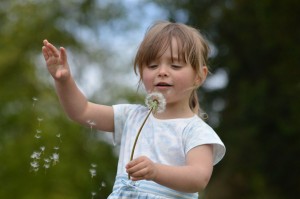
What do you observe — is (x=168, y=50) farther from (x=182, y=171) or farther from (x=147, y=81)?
(x=182, y=171)

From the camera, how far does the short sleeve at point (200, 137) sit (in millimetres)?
2578

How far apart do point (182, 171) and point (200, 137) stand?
206 mm

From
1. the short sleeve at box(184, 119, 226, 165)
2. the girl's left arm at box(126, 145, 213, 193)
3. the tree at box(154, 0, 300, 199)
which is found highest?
the short sleeve at box(184, 119, 226, 165)

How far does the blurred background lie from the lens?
897 centimetres

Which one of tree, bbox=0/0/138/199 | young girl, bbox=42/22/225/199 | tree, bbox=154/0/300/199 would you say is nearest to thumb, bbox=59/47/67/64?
young girl, bbox=42/22/225/199

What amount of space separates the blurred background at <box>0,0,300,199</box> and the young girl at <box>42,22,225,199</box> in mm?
5392

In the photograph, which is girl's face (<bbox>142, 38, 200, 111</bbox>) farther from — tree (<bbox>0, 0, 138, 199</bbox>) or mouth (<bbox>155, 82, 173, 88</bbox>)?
tree (<bbox>0, 0, 138, 199</bbox>)

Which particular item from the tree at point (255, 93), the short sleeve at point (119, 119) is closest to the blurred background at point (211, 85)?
the tree at point (255, 93)

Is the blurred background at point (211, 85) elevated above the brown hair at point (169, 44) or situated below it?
below

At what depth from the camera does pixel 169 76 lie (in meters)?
2.62

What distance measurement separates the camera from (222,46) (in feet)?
37.6

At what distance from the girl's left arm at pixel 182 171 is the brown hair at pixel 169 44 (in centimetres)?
32

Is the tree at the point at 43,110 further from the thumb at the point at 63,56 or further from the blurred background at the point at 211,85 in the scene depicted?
the thumb at the point at 63,56

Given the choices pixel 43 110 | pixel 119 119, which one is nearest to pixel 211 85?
pixel 43 110
